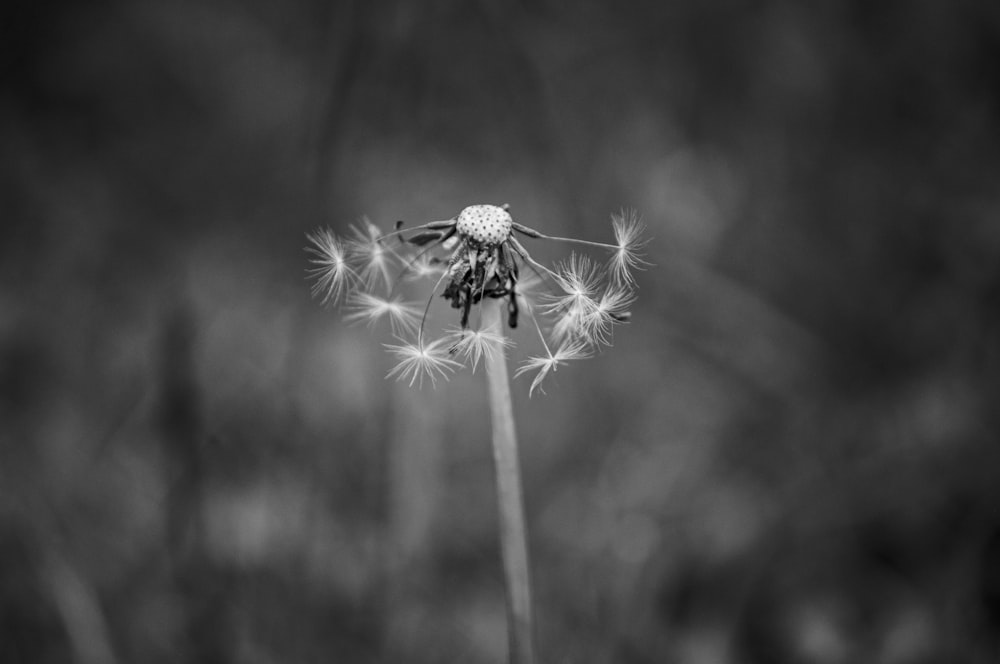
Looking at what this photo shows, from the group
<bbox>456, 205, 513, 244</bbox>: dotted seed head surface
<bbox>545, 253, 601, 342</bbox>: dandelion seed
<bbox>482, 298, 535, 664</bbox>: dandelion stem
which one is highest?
<bbox>545, 253, 601, 342</bbox>: dandelion seed

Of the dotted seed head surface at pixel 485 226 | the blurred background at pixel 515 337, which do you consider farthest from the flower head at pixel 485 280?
the blurred background at pixel 515 337

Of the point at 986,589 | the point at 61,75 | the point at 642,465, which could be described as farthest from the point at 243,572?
the point at 61,75

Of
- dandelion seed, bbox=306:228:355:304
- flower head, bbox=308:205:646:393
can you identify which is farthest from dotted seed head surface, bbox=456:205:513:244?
dandelion seed, bbox=306:228:355:304

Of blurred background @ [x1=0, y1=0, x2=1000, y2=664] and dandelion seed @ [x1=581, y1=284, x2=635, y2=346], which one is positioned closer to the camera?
dandelion seed @ [x1=581, y1=284, x2=635, y2=346]

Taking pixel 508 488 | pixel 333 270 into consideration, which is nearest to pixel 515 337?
pixel 333 270

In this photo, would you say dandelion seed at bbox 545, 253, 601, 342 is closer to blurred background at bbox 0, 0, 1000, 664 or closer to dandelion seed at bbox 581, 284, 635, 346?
dandelion seed at bbox 581, 284, 635, 346

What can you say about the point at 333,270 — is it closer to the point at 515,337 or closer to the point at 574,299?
the point at 574,299

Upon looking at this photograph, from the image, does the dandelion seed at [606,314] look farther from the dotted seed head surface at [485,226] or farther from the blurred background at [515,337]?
the blurred background at [515,337]
